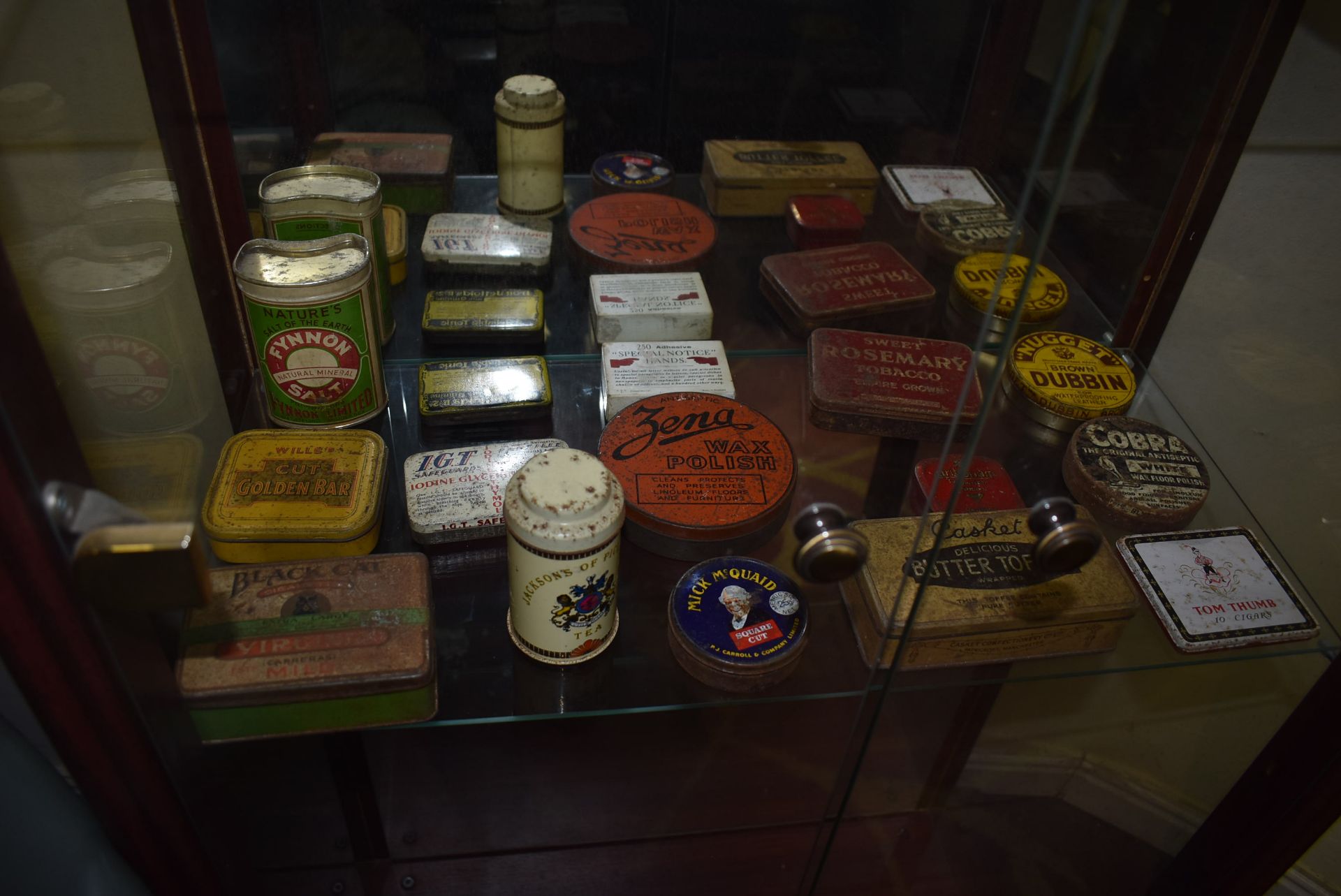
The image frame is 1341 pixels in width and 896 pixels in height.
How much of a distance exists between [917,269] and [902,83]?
22cm

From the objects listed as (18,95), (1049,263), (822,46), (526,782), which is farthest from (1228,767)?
(18,95)

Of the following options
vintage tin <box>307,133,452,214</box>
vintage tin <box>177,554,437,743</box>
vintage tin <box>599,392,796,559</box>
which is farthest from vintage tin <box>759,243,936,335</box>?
vintage tin <box>177,554,437,743</box>

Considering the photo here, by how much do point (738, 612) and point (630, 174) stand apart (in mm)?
610

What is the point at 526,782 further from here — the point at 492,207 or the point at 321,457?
the point at 492,207

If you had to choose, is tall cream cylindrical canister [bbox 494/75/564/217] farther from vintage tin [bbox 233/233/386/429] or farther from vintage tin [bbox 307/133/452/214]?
vintage tin [bbox 233/233/386/429]

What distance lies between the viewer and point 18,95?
620mm

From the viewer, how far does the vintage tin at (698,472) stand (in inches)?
35.8

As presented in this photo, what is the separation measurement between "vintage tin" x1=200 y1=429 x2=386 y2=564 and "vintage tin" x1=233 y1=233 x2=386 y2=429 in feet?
0.14

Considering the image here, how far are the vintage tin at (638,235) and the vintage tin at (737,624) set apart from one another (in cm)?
42

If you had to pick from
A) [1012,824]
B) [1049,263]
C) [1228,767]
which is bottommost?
[1012,824]

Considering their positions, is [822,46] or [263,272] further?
[822,46]

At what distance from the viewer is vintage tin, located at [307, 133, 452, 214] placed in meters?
1.14

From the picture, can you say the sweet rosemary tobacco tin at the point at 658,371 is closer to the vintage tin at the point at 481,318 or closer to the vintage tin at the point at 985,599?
the vintage tin at the point at 481,318

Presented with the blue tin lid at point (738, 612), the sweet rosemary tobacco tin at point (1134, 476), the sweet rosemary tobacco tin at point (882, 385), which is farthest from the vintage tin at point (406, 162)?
the sweet rosemary tobacco tin at point (1134, 476)
